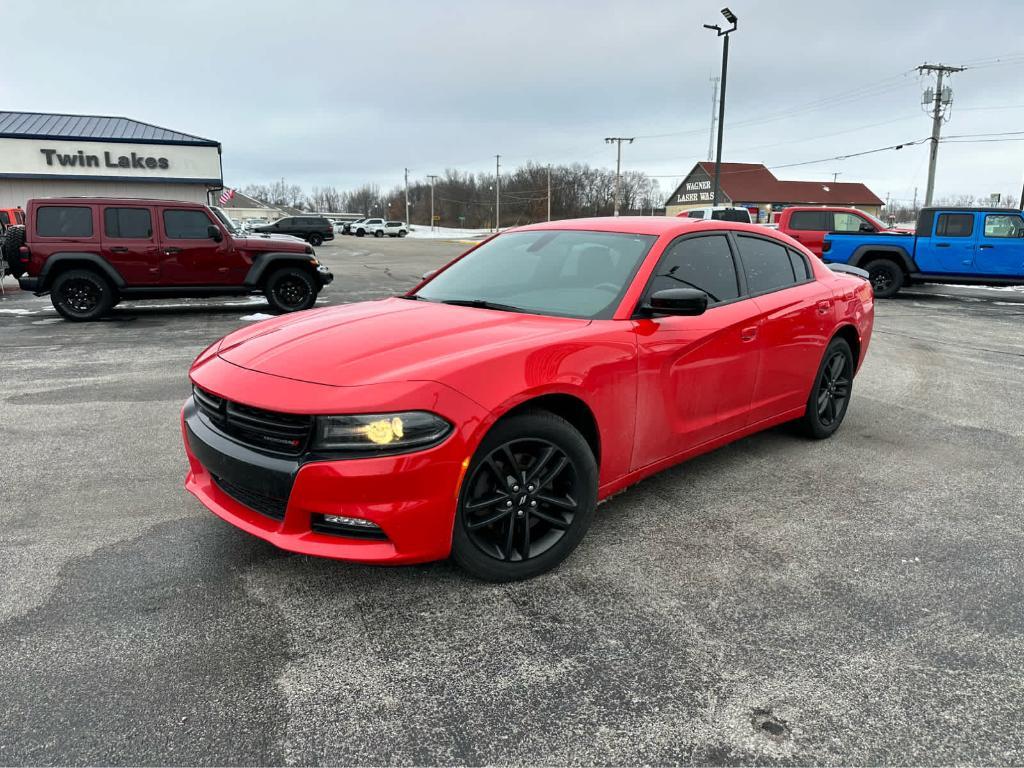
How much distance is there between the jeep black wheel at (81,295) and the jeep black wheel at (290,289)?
236 cm

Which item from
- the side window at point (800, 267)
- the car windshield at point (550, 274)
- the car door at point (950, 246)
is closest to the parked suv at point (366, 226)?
the car door at point (950, 246)

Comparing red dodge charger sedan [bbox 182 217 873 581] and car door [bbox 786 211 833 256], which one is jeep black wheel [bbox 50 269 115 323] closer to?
red dodge charger sedan [bbox 182 217 873 581]

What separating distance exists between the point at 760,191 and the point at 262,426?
87151 millimetres

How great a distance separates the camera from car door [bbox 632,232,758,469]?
3.29 meters

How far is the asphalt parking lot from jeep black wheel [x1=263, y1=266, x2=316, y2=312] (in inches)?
289

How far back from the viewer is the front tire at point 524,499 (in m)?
2.68

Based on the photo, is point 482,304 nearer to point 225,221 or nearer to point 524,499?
point 524,499

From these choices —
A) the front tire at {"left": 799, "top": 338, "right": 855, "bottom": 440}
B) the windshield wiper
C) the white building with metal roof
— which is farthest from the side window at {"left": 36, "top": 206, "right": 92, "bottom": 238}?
the white building with metal roof

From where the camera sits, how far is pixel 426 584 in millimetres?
2848

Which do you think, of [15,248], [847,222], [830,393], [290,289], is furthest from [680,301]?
[847,222]

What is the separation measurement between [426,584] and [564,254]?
1947mm

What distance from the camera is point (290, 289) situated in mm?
11633

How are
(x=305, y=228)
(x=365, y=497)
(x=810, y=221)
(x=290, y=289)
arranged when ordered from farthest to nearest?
(x=305, y=228) → (x=810, y=221) → (x=290, y=289) → (x=365, y=497)

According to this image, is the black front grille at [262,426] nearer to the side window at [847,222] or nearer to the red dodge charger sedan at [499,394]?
the red dodge charger sedan at [499,394]
